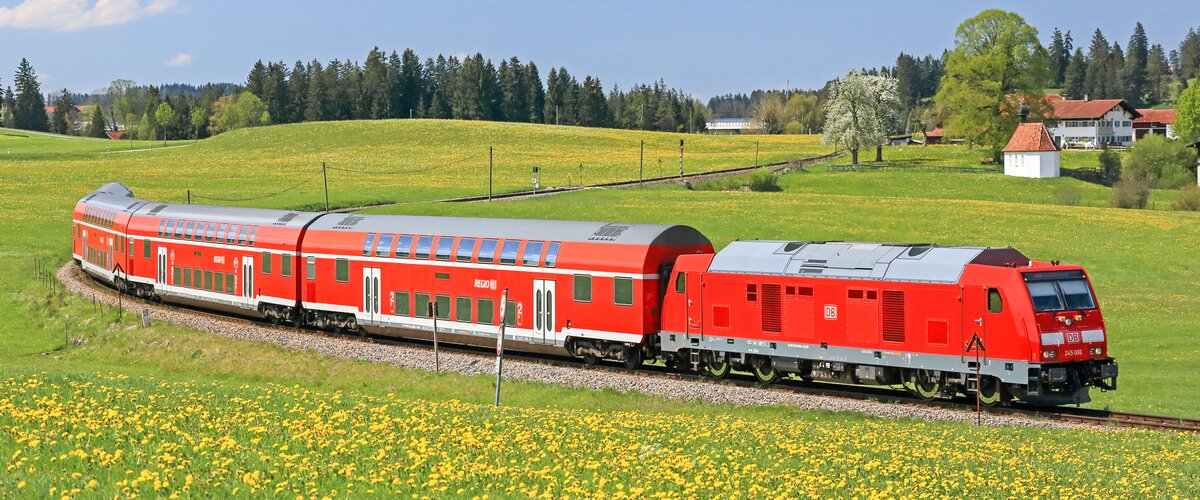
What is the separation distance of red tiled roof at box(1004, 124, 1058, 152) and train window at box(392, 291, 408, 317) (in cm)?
8544

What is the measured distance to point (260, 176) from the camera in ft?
371

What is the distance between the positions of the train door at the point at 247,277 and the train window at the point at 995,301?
28.9 metres

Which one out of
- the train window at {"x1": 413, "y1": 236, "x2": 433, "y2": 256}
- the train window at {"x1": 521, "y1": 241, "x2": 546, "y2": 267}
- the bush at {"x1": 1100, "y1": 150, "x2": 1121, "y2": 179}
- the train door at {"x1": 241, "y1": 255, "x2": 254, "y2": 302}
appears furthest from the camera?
the bush at {"x1": 1100, "y1": 150, "x2": 1121, "y2": 179}

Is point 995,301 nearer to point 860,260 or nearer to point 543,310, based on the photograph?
point 860,260

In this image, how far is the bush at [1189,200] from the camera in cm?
8631

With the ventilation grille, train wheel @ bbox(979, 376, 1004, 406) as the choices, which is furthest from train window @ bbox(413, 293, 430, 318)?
train wheel @ bbox(979, 376, 1004, 406)

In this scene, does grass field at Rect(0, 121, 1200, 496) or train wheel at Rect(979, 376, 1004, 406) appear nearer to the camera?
grass field at Rect(0, 121, 1200, 496)

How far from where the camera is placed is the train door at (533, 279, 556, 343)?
A: 34656 millimetres

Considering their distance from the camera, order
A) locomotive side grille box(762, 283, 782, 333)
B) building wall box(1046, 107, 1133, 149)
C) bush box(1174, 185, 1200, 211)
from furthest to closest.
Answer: building wall box(1046, 107, 1133, 149)
bush box(1174, 185, 1200, 211)
locomotive side grille box(762, 283, 782, 333)

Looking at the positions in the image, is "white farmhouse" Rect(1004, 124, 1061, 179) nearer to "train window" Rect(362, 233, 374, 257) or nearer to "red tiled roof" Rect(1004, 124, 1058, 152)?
"red tiled roof" Rect(1004, 124, 1058, 152)

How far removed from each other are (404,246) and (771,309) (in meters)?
14.2

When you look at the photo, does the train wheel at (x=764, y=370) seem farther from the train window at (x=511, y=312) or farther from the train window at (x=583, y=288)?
the train window at (x=511, y=312)

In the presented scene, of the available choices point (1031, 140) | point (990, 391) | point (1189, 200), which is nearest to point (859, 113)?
point (1031, 140)

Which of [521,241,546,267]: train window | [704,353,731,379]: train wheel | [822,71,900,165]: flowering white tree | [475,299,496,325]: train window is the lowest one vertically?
[704,353,731,379]: train wheel
